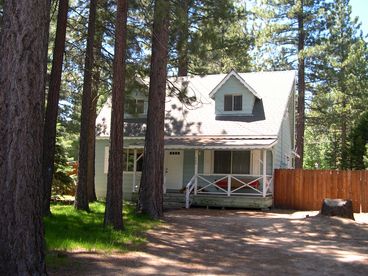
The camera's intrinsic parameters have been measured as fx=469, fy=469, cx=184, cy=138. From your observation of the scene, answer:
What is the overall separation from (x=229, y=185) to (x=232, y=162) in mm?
1911

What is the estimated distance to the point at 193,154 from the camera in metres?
21.4

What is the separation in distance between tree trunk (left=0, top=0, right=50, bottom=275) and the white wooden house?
12431 mm

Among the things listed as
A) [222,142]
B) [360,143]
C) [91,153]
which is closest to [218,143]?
[222,142]

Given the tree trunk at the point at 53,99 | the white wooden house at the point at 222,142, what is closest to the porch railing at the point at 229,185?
the white wooden house at the point at 222,142

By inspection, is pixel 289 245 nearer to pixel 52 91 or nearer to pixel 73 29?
pixel 52 91

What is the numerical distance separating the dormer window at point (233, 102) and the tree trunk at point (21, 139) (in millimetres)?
16459

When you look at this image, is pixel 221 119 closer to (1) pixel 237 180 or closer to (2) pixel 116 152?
(1) pixel 237 180

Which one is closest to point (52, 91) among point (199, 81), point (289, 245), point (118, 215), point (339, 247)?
point (118, 215)

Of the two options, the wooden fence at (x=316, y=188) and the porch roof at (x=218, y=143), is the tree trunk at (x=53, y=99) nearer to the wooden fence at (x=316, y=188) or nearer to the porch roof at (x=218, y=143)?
the porch roof at (x=218, y=143)

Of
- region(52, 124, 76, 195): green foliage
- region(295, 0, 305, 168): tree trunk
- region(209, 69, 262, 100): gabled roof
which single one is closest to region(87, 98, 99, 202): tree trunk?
region(52, 124, 76, 195): green foliage

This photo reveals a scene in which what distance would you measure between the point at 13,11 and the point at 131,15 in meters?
10.6

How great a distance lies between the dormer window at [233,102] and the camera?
22.0 m

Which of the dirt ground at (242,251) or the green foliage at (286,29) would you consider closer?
the dirt ground at (242,251)

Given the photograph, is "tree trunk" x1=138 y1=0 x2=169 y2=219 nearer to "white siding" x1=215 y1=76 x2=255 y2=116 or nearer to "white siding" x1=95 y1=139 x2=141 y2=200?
"white siding" x1=215 y1=76 x2=255 y2=116
